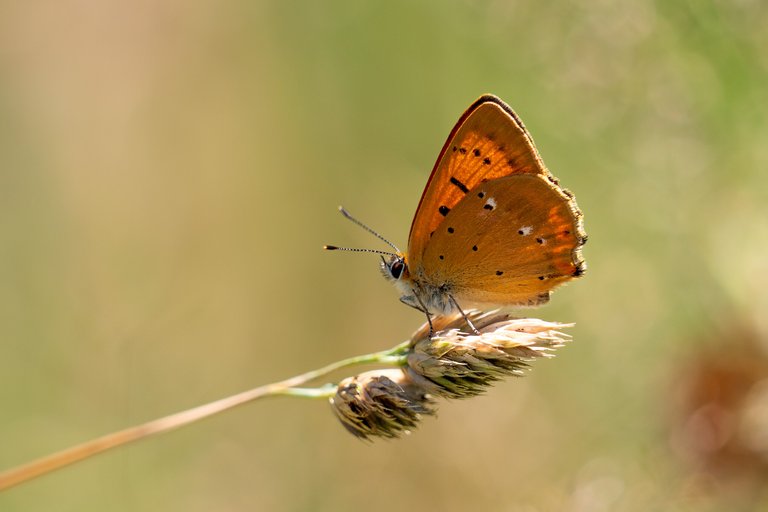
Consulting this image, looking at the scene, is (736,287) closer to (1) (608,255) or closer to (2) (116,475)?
(1) (608,255)

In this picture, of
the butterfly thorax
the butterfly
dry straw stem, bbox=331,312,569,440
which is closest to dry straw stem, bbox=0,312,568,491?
dry straw stem, bbox=331,312,569,440

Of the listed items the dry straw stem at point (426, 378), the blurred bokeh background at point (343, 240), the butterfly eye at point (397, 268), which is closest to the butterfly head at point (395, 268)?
the butterfly eye at point (397, 268)

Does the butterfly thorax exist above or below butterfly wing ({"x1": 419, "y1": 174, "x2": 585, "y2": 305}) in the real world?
below

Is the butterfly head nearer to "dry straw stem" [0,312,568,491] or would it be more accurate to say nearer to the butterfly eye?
the butterfly eye

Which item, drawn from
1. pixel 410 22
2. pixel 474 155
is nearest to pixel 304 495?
pixel 474 155

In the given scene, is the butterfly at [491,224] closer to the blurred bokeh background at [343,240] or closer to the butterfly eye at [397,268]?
the butterfly eye at [397,268]

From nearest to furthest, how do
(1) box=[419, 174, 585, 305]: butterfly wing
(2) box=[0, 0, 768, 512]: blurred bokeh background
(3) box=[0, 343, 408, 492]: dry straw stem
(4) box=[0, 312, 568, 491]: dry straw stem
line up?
(3) box=[0, 343, 408, 492]: dry straw stem
(4) box=[0, 312, 568, 491]: dry straw stem
(1) box=[419, 174, 585, 305]: butterfly wing
(2) box=[0, 0, 768, 512]: blurred bokeh background

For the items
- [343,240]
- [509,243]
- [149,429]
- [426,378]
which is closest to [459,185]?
[509,243]
